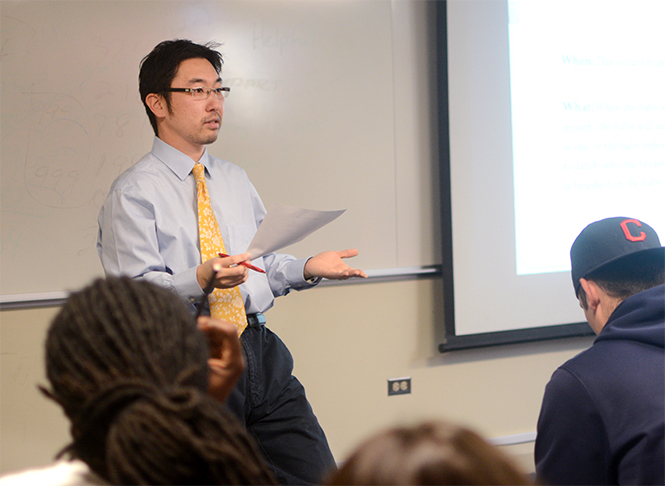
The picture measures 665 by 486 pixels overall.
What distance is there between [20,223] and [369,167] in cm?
149

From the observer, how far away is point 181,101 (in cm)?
171

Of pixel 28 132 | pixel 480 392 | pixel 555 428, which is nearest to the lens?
pixel 555 428

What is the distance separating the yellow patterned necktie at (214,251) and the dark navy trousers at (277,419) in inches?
2.6

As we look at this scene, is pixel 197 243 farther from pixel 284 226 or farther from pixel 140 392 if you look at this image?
pixel 140 392

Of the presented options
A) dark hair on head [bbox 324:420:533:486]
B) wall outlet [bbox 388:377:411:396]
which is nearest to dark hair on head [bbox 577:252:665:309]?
dark hair on head [bbox 324:420:533:486]

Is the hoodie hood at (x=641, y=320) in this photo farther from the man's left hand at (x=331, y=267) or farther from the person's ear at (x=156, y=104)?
the person's ear at (x=156, y=104)

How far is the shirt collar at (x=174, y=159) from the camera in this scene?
1697mm

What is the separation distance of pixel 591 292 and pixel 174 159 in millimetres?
1202

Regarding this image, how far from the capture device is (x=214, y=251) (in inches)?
64.7

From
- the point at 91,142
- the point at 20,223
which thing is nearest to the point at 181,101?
the point at 91,142

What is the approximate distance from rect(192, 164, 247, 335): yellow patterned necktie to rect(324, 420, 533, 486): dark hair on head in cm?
124

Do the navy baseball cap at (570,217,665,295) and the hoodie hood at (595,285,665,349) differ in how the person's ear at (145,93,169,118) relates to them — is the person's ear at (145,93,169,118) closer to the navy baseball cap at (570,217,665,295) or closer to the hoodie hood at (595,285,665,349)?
the navy baseball cap at (570,217,665,295)

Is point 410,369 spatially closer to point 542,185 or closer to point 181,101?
point 542,185

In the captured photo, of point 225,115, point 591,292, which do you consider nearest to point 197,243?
point 225,115
